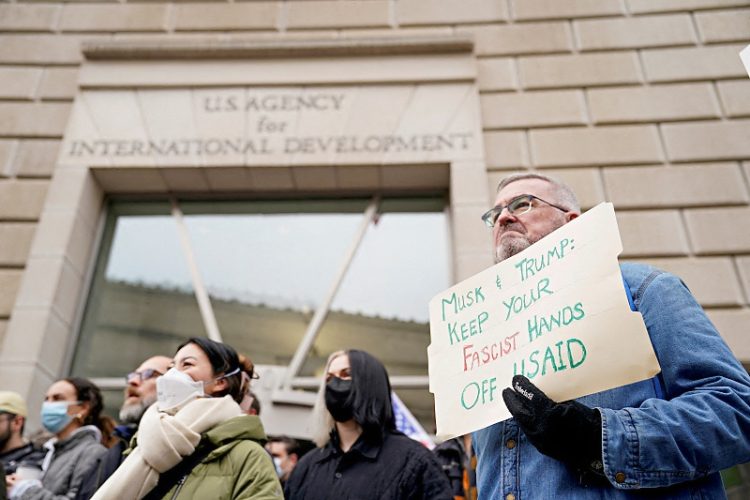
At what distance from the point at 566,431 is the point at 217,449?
2.07 metres

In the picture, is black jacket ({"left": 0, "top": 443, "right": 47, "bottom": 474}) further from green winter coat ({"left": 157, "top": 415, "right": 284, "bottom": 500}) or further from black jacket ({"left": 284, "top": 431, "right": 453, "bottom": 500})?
black jacket ({"left": 284, "top": 431, "right": 453, "bottom": 500})

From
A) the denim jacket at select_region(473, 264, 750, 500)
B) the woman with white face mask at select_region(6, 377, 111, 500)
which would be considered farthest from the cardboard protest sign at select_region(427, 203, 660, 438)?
the woman with white face mask at select_region(6, 377, 111, 500)

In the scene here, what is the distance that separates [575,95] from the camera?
6.75 m

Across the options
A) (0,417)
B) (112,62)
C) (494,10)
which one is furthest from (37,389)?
(494,10)

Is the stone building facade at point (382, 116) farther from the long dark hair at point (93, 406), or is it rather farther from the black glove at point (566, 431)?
the black glove at point (566, 431)

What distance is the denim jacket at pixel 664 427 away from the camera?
1.66 m

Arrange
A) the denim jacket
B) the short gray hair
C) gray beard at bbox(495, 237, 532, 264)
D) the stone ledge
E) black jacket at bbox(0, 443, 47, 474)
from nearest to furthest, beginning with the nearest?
the denim jacket → gray beard at bbox(495, 237, 532, 264) → the short gray hair → black jacket at bbox(0, 443, 47, 474) → the stone ledge

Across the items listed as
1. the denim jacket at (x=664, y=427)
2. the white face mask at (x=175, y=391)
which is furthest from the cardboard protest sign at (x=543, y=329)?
the white face mask at (x=175, y=391)

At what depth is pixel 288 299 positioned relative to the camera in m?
6.66

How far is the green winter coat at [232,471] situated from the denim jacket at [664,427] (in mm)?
1331

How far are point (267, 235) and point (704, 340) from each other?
5679 millimetres

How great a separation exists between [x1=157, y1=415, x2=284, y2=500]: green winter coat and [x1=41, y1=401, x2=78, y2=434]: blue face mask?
205 cm

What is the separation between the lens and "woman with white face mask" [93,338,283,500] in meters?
3.01

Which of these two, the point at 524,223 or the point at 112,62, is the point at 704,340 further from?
the point at 112,62
